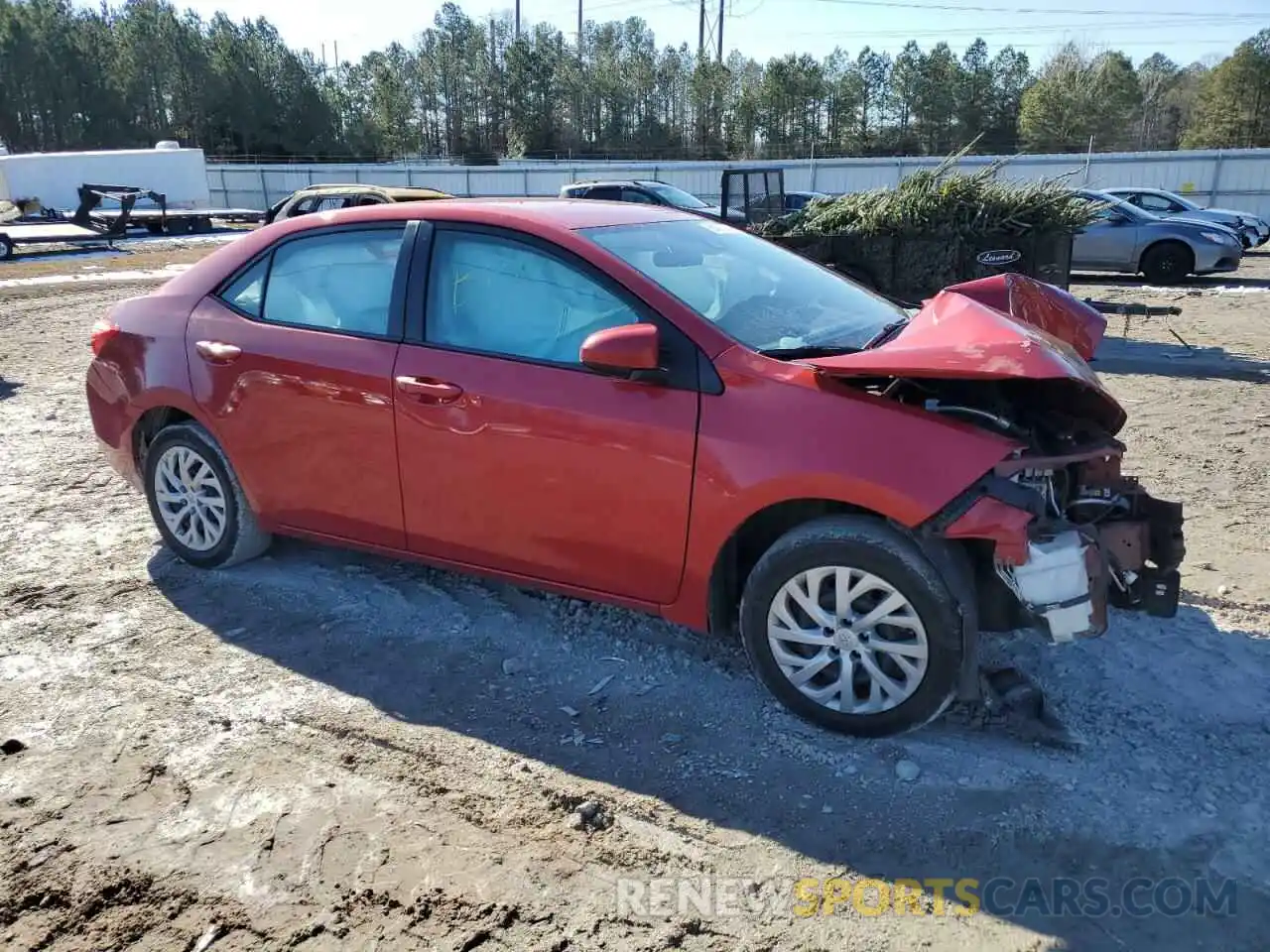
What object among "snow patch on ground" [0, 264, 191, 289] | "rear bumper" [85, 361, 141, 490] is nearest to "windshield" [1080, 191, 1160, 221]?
"rear bumper" [85, 361, 141, 490]

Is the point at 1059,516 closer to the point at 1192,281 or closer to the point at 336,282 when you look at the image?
the point at 336,282

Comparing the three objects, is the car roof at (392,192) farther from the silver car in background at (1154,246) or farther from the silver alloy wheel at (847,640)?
the silver car in background at (1154,246)

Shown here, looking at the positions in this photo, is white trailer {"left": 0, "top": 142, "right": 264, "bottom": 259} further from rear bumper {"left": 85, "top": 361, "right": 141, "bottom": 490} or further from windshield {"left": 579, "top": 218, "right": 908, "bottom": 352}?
windshield {"left": 579, "top": 218, "right": 908, "bottom": 352}

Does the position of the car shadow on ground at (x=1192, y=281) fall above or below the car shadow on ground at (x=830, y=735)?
above

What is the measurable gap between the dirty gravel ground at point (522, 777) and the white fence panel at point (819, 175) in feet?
52.9

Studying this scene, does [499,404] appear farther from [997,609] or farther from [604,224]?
[997,609]

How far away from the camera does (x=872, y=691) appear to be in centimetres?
321

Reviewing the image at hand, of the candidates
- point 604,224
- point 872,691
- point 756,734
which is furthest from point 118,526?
point 872,691

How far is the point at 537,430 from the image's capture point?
11.6ft

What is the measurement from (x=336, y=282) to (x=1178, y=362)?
327 inches

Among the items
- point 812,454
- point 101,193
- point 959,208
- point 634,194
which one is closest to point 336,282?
point 812,454

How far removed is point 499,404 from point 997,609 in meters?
1.88

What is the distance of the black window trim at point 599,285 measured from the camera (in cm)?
331

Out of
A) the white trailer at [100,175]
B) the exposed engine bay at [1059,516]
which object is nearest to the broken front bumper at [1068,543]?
the exposed engine bay at [1059,516]
